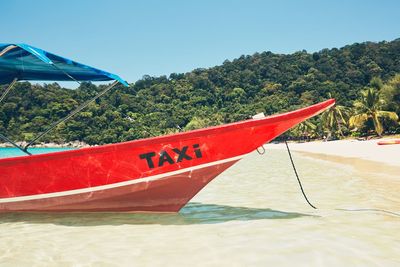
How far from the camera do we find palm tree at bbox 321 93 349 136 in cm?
4966

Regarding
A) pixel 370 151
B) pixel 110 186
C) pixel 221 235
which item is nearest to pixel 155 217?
pixel 110 186

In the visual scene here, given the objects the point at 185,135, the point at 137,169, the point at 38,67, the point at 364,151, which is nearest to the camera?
the point at 185,135

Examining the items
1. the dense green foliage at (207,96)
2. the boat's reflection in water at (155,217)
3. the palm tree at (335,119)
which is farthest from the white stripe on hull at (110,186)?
the dense green foliage at (207,96)

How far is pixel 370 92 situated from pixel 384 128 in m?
6.39

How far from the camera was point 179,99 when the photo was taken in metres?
103

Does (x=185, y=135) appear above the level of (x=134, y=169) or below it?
above

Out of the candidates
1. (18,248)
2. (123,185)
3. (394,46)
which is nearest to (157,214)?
(123,185)

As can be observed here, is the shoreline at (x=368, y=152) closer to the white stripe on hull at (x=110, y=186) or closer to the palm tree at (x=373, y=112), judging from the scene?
the palm tree at (x=373, y=112)

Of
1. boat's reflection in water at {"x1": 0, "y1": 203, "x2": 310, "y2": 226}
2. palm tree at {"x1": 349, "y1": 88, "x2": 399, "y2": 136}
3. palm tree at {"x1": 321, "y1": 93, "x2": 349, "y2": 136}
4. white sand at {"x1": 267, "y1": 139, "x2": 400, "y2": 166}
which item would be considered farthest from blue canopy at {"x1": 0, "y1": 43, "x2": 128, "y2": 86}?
palm tree at {"x1": 321, "y1": 93, "x2": 349, "y2": 136}

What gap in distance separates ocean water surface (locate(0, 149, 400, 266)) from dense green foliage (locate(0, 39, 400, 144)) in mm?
56940

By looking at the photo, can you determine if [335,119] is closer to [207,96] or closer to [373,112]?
[373,112]

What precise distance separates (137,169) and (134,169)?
48 millimetres

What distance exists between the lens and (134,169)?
5.08 metres

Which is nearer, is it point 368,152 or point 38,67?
point 38,67
